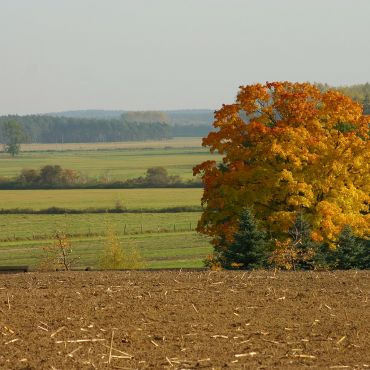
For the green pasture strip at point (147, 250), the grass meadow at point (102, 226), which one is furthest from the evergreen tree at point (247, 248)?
the green pasture strip at point (147, 250)

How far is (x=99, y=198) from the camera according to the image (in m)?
111

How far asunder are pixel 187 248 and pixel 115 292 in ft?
155

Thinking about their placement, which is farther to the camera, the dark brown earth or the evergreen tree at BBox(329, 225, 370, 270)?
the evergreen tree at BBox(329, 225, 370, 270)

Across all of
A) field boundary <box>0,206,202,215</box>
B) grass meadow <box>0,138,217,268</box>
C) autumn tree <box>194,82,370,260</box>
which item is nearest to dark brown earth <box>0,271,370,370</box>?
autumn tree <box>194,82,370,260</box>

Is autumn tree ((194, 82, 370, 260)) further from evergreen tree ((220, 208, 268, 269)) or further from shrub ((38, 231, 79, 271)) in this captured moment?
shrub ((38, 231, 79, 271))

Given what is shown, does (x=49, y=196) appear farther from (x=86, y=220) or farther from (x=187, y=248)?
(x=187, y=248)

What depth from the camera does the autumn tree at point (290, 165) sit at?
38219mm

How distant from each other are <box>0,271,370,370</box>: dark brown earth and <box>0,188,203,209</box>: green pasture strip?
75.8 meters

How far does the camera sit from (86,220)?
87062 millimetres

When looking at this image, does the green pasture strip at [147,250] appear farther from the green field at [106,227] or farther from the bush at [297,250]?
the bush at [297,250]

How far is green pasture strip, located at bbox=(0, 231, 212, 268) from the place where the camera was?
57844 mm

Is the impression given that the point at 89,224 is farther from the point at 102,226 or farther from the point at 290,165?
the point at 290,165

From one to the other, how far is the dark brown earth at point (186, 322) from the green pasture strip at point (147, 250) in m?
35.4

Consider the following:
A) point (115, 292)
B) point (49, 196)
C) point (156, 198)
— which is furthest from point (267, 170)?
point (49, 196)
